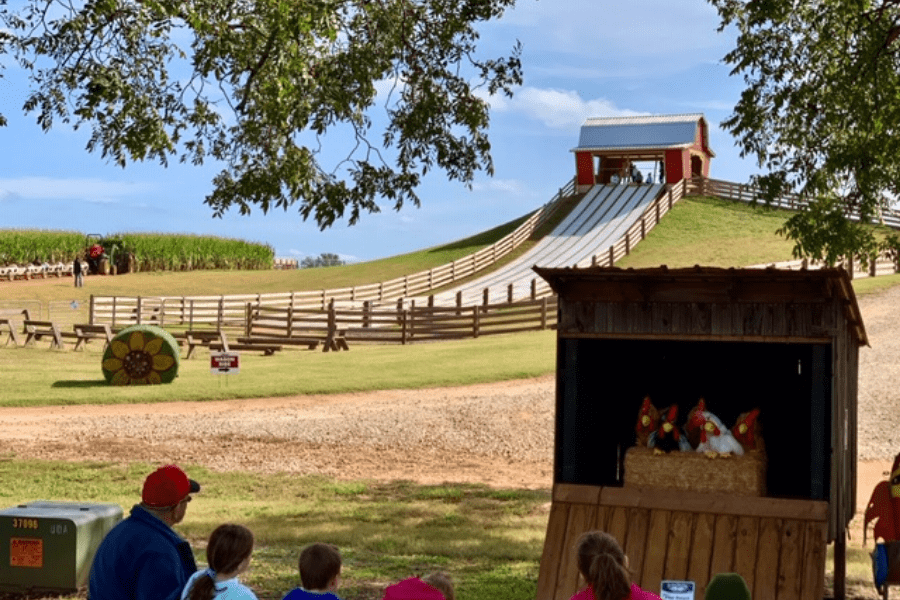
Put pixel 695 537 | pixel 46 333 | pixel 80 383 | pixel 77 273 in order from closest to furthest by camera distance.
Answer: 1. pixel 695 537
2. pixel 80 383
3. pixel 46 333
4. pixel 77 273

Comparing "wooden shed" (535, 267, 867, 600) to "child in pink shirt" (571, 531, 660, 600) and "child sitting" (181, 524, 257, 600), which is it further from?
"child sitting" (181, 524, 257, 600)

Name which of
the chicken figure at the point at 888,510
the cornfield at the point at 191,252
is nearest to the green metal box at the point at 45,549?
the chicken figure at the point at 888,510

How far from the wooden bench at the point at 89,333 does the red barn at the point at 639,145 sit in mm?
36017

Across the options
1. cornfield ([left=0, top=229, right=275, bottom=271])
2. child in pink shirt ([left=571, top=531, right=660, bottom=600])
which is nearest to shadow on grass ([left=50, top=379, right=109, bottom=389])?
child in pink shirt ([left=571, top=531, right=660, bottom=600])

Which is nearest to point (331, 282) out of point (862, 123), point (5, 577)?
point (862, 123)

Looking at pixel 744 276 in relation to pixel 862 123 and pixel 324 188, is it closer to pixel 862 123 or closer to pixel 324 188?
pixel 324 188

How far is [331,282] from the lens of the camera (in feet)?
201

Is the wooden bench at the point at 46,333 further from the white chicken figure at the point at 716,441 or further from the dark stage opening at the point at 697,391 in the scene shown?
the white chicken figure at the point at 716,441

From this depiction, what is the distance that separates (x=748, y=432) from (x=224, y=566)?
20.9 ft

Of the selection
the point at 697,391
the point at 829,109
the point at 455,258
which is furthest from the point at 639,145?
the point at 697,391

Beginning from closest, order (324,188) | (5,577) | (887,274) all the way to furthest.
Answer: (5,577), (324,188), (887,274)

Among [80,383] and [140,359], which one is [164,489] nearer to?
[140,359]

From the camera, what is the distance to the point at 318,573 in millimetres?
5379

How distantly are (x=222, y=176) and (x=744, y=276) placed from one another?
7.02 m
